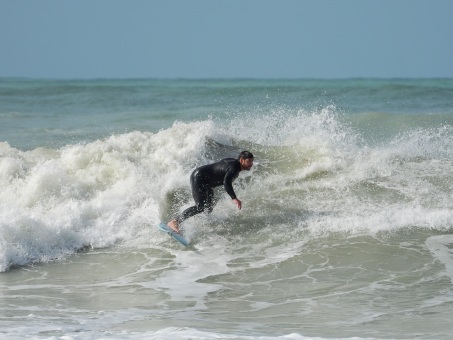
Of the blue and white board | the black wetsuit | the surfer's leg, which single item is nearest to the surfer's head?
the black wetsuit

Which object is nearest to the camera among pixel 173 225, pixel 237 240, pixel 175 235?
pixel 175 235

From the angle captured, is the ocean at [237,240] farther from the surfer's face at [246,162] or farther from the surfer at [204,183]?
the surfer's face at [246,162]

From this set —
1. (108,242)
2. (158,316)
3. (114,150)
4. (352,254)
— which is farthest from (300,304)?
(114,150)

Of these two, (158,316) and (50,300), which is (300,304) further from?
(50,300)

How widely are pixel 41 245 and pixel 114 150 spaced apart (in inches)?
141

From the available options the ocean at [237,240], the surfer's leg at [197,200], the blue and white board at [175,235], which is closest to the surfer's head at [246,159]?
the surfer's leg at [197,200]

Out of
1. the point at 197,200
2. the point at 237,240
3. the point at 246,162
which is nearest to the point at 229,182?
the point at 246,162

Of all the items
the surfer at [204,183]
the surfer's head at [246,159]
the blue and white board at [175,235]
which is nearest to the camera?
the surfer's head at [246,159]

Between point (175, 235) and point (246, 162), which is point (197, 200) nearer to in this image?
point (175, 235)

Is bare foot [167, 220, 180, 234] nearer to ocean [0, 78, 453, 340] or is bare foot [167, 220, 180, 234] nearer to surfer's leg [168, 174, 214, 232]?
surfer's leg [168, 174, 214, 232]

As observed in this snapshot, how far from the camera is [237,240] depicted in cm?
1045

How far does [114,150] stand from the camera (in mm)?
13273

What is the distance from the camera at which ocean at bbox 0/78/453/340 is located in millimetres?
7137

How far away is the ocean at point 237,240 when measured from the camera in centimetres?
714
